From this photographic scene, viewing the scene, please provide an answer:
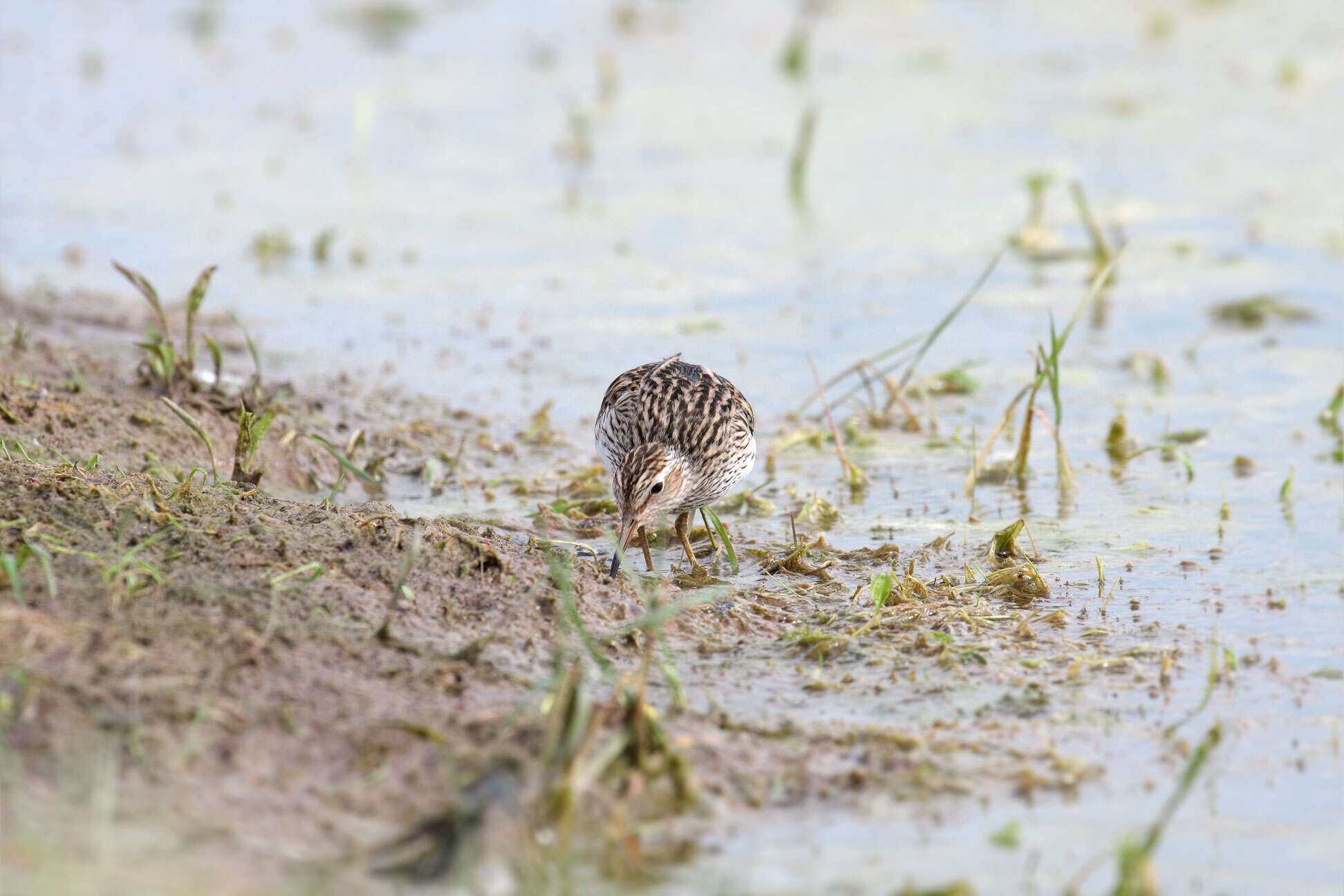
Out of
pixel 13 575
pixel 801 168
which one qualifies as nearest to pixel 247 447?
pixel 13 575

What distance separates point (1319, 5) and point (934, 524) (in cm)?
1526

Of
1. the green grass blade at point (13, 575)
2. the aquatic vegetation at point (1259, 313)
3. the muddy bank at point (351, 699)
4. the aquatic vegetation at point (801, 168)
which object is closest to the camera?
the muddy bank at point (351, 699)

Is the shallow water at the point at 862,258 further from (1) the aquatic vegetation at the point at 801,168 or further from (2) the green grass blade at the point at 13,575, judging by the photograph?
(2) the green grass blade at the point at 13,575

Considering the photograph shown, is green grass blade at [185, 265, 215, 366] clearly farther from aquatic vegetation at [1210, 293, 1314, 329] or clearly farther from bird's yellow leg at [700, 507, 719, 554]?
aquatic vegetation at [1210, 293, 1314, 329]

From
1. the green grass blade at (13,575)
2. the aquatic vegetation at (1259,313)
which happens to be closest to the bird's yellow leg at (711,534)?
the green grass blade at (13,575)

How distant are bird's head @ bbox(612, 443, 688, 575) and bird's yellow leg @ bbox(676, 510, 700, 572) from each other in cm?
21

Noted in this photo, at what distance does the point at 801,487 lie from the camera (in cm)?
788

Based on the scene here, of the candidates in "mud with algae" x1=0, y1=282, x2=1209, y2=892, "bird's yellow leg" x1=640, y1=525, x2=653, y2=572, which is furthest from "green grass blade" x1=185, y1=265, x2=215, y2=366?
"bird's yellow leg" x1=640, y1=525, x2=653, y2=572

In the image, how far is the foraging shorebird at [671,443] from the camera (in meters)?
6.43

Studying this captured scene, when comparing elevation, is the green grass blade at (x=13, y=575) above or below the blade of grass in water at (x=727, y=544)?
below

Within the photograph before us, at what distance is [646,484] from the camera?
638 cm

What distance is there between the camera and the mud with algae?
4090 mm

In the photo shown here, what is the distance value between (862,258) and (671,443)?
560cm

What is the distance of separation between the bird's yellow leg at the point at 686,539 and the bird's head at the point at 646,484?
0.21m
